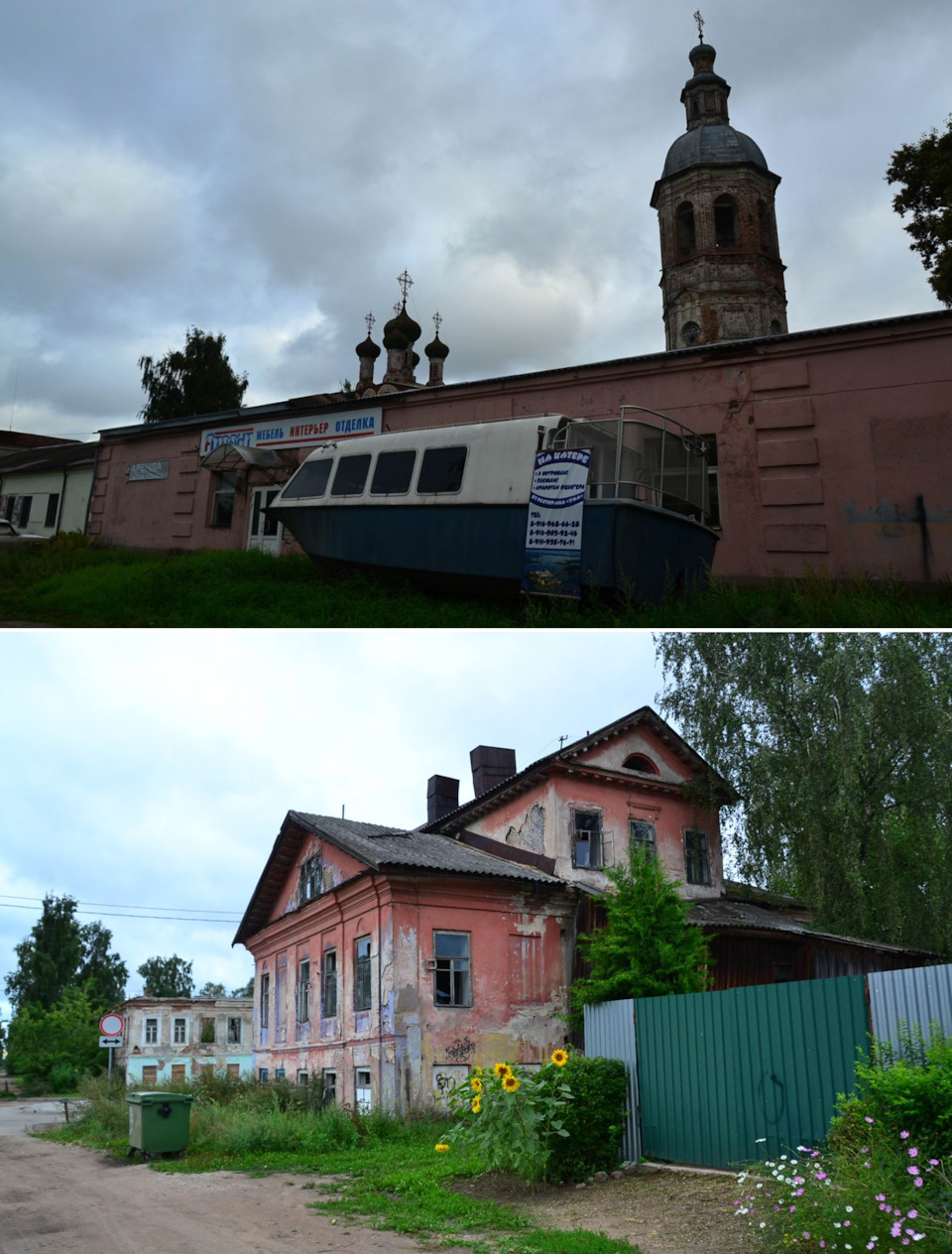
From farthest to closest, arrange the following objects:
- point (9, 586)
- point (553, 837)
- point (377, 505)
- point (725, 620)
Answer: point (553, 837) → point (9, 586) → point (377, 505) → point (725, 620)

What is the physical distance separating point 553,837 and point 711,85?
32.0 meters

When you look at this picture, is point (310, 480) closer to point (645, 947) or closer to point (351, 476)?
point (351, 476)

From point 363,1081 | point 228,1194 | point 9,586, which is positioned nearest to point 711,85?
point 9,586

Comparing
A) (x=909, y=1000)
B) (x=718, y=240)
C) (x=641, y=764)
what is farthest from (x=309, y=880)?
(x=718, y=240)

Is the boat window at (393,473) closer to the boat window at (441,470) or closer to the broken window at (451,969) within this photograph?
the boat window at (441,470)

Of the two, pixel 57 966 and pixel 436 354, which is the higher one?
pixel 436 354

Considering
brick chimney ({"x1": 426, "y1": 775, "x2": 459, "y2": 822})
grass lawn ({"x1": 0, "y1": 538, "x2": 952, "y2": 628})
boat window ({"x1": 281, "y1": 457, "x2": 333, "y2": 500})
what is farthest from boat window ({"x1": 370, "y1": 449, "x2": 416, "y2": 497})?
brick chimney ({"x1": 426, "y1": 775, "x2": 459, "y2": 822})

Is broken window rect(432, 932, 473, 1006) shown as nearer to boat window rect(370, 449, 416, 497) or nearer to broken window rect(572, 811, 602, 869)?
broken window rect(572, 811, 602, 869)

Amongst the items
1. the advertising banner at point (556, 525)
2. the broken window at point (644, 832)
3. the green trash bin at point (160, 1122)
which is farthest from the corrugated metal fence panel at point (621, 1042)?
the broken window at point (644, 832)

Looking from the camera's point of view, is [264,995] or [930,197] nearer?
[930,197]

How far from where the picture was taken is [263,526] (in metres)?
17.3

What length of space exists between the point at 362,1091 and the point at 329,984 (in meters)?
2.75

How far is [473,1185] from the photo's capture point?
9586 mm

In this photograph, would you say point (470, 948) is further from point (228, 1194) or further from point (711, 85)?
point (711, 85)
